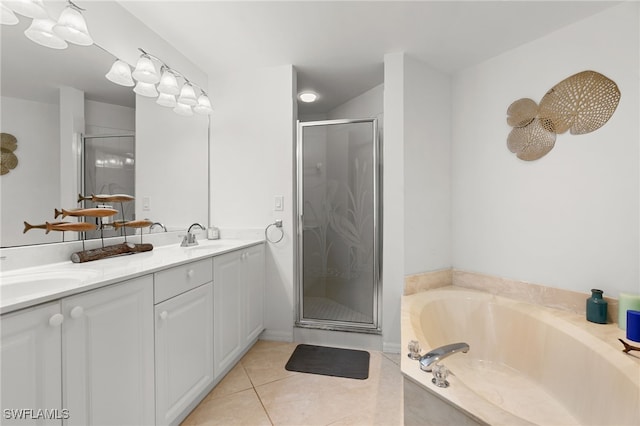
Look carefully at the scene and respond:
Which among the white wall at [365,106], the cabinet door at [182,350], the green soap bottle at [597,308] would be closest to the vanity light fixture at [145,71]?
the cabinet door at [182,350]

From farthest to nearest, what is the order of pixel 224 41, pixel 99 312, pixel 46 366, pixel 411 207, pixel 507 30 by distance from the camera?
1. pixel 411 207
2. pixel 224 41
3. pixel 507 30
4. pixel 99 312
5. pixel 46 366

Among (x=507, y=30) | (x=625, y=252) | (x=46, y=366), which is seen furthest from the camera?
(x=507, y=30)

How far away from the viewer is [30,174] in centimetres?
127

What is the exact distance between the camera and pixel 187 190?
234 centimetres

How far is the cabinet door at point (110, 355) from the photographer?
35.0 inches

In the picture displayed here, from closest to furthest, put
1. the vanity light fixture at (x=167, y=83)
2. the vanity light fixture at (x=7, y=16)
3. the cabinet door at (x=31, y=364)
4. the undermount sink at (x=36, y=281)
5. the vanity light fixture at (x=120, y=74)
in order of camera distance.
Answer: the cabinet door at (x=31, y=364) < the undermount sink at (x=36, y=281) < the vanity light fixture at (x=7, y=16) < the vanity light fixture at (x=120, y=74) < the vanity light fixture at (x=167, y=83)

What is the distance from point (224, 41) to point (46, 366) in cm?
213

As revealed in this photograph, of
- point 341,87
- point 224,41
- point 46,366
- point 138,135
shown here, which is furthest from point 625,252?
point 138,135

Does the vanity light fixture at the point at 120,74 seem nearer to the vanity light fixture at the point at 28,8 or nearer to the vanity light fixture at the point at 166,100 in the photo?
the vanity light fixture at the point at 166,100

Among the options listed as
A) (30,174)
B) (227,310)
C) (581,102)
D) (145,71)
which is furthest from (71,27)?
(581,102)

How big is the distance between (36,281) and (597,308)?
9.14 feet

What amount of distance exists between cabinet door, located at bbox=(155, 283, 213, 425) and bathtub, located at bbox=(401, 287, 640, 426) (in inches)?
42.4

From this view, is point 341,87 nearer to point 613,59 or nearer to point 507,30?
point 507,30

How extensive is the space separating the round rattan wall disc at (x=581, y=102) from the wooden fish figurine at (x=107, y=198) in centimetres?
290
